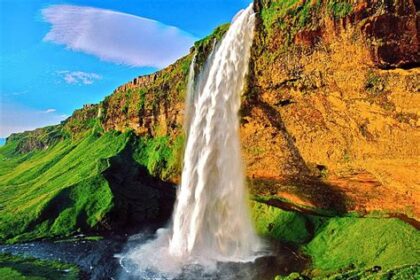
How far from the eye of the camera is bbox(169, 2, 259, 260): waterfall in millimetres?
29953

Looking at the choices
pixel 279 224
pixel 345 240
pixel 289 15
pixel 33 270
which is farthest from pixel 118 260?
pixel 289 15

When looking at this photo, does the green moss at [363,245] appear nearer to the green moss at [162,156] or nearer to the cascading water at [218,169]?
the cascading water at [218,169]

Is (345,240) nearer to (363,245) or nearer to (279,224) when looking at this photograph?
(363,245)

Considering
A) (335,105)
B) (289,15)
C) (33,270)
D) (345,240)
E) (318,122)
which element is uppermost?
(289,15)

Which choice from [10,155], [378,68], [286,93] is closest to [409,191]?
[378,68]

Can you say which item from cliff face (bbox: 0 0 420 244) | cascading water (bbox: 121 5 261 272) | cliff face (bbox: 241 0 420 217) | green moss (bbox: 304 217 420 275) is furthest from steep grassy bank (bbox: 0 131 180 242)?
green moss (bbox: 304 217 420 275)

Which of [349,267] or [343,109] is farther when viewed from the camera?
[343,109]

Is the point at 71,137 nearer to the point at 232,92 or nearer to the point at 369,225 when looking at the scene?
the point at 232,92

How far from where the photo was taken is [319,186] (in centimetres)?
2891

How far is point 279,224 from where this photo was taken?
2920 cm

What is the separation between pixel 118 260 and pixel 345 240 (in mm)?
13887

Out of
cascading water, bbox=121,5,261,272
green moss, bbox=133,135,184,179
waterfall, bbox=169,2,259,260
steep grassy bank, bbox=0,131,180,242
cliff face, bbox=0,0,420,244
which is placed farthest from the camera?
green moss, bbox=133,135,184,179

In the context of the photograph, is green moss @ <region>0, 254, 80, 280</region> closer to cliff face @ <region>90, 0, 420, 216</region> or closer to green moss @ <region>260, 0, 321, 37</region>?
cliff face @ <region>90, 0, 420, 216</region>

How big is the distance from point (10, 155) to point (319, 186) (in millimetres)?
110677
